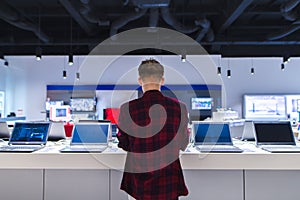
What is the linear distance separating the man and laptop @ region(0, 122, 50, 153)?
124 centimetres

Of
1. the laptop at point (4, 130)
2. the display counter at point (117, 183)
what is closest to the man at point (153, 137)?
the display counter at point (117, 183)

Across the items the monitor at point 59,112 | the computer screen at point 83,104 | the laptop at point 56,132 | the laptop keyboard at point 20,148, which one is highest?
the computer screen at point 83,104

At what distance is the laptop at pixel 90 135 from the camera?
2619 mm

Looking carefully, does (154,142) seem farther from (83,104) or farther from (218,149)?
(83,104)

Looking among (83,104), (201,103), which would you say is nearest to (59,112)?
(83,104)

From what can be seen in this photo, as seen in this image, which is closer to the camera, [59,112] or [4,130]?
[4,130]

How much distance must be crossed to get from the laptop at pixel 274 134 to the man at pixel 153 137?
3.72 feet

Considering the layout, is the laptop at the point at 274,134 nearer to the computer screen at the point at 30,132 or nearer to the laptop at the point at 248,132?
the laptop at the point at 248,132

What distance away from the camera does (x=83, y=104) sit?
369 inches

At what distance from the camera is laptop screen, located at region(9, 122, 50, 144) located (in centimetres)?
273

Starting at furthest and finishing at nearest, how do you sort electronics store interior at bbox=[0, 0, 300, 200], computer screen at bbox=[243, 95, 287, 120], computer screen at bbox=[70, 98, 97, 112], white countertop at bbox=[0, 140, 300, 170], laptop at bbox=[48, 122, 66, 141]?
computer screen at bbox=[243, 95, 287, 120] → computer screen at bbox=[70, 98, 97, 112] → laptop at bbox=[48, 122, 66, 141] → electronics store interior at bbox=[0, 0, 300, 200] → white countertop at bbox=[0, 140, 300, 170]

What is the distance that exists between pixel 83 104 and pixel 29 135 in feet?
22.0

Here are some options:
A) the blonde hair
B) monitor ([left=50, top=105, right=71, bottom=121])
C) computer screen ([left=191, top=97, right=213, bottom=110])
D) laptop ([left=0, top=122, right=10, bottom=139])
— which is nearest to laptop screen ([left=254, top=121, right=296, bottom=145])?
the blonde hair

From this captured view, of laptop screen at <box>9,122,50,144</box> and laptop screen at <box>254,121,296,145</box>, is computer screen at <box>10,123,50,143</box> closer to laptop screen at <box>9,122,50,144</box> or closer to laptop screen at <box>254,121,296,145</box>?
laptop screen at <box>9,122,50,144</box>
